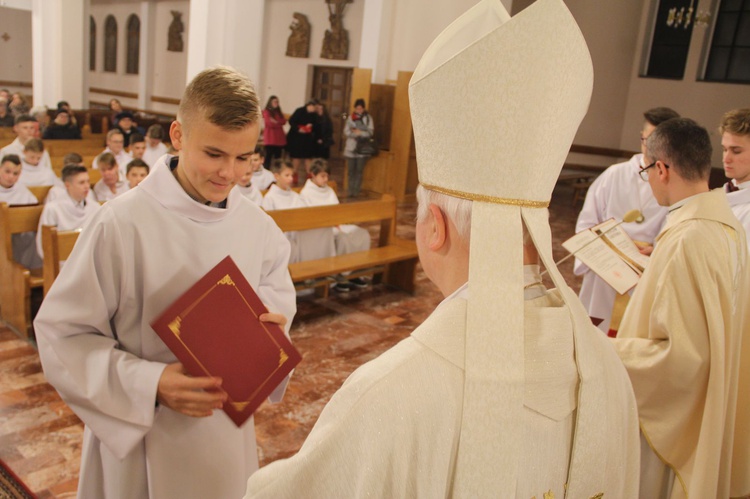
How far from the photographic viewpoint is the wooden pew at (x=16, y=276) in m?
4.44

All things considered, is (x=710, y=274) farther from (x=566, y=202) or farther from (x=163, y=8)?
(x=163, y=8)

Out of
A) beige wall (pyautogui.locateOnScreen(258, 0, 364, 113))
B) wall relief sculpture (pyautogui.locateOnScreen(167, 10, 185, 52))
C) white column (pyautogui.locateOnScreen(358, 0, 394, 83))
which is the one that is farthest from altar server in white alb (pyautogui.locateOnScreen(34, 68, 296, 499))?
wall relief sculpture (pyautogui.locateOnScreen(167, 10, 185, 52))

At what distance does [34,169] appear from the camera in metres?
6.56

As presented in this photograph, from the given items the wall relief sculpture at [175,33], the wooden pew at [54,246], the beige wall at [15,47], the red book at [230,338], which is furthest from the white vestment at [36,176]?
the beige wall at [15,47]

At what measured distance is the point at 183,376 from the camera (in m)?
1.55

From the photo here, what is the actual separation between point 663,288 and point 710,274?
159 mm

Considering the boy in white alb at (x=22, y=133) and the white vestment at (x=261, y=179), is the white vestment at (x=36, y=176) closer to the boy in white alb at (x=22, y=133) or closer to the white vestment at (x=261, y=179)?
the boy in white alb at (x=22, y=133)

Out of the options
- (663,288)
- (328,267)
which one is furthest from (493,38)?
(328,267)

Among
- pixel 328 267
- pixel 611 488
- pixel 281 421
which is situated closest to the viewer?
pixel 611 488

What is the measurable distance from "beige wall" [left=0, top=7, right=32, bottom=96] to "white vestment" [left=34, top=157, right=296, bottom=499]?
2392cm

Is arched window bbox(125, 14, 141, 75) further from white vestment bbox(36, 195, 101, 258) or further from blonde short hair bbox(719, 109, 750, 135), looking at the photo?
blonde short hair bbox(719, 109, 750, 135)

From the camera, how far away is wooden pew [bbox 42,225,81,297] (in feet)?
13.3

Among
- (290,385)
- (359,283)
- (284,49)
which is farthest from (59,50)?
(290,385)

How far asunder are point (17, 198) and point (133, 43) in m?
16.9
